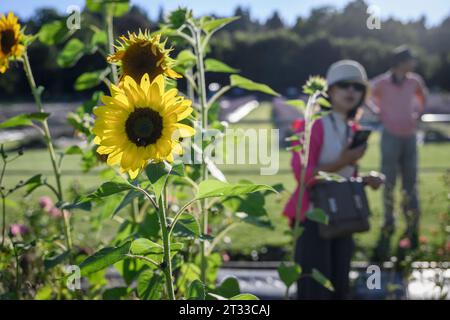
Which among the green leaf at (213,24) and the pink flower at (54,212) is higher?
the green leaf at (213,24)

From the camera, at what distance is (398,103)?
4688mm

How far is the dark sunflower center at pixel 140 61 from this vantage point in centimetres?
103

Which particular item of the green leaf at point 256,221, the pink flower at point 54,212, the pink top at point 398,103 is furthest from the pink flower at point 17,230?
the pink top at point 398,103

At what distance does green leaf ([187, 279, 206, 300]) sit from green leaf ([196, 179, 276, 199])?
19 centimetres

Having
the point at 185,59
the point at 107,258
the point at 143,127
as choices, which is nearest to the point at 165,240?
the point at 107,258

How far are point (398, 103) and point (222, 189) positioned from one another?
3941mm

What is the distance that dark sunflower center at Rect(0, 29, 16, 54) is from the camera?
4.47 feet

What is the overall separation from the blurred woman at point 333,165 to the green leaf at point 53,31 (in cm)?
93

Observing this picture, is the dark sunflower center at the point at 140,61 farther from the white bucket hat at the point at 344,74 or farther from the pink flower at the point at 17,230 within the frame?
the pink flower at the point at 17,230

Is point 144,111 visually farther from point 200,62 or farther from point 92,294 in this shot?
point 92,294

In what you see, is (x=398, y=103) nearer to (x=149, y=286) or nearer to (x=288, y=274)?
(x=288, y=274)
